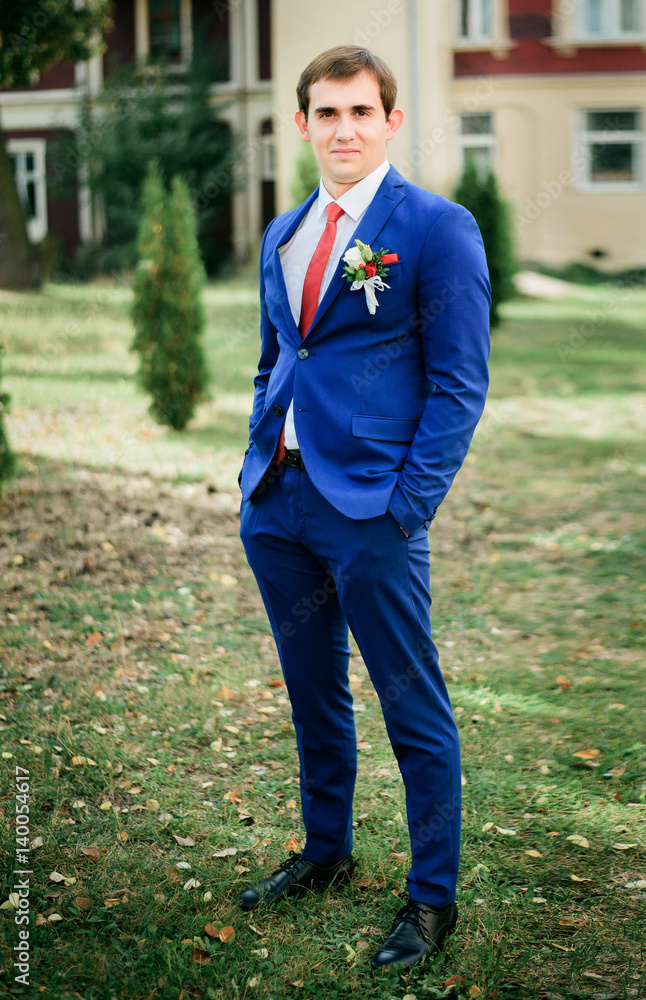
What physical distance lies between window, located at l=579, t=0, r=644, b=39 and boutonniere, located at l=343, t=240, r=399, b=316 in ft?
78.2

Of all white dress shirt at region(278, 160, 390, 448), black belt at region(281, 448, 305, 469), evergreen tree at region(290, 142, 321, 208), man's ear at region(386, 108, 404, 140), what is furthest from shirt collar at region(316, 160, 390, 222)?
evergreen tree at region(290, 142, 321, 208)

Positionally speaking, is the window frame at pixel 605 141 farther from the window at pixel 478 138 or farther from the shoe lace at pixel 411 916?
the shoe lace at pixel 411 916

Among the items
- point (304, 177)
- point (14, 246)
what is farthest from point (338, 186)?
point (14, 246)

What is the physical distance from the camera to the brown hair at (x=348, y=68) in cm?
257

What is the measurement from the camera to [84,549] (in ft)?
21.7

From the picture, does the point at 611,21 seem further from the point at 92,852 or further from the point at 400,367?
the point at 92,852

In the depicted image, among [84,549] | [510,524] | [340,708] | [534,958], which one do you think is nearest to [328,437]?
[340,708]

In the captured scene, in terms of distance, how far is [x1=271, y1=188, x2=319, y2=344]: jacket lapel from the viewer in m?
2.73

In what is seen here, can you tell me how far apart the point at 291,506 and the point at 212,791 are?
1.71 m

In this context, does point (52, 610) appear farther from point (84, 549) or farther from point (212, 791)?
point (212, 791)

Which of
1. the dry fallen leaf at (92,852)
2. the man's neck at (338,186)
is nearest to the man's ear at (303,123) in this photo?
the man's neck at (338,186)

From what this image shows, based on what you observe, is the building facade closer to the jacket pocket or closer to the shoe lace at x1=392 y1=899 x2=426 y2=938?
the jacket pocket

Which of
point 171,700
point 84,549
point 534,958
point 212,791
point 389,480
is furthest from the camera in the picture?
point 84,549

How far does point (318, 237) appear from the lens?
278 centimetres
